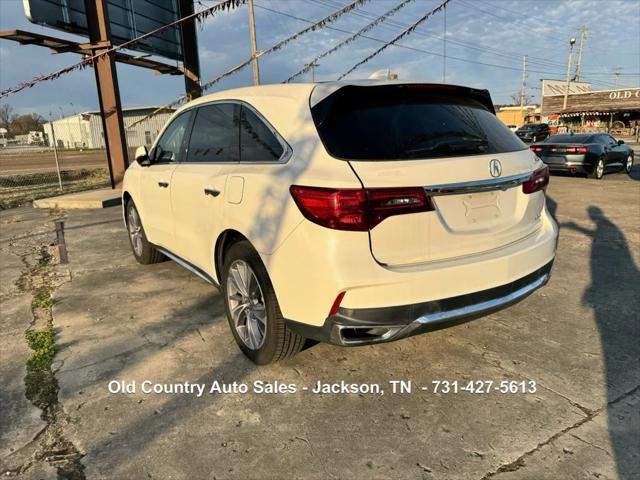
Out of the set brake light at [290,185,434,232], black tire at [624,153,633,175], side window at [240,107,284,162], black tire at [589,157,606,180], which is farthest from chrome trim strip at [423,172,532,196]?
black tire at [624,153,633,175]

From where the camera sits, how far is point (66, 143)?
6812 cm

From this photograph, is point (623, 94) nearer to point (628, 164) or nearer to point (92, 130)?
point (628, 164)

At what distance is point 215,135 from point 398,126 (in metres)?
1.57

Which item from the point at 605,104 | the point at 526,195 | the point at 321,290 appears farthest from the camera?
the point at 605,104

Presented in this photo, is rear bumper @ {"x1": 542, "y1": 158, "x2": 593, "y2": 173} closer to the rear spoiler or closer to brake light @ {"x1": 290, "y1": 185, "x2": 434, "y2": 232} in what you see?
the rear spoiler

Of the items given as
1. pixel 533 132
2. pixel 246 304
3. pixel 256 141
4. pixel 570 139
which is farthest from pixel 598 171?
pixel 533 132

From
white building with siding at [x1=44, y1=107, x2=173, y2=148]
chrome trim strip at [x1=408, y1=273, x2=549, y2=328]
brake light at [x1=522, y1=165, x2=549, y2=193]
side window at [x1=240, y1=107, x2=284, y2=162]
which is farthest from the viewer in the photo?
white building with siding at [x1=44, y1=107, x2=173, y2=148]

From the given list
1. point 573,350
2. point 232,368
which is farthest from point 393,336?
point 573,350

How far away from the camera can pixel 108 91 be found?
10508 mm

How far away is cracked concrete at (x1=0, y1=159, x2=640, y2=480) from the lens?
2207 mm

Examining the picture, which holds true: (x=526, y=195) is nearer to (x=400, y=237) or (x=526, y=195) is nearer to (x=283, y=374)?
(x=400, y=237)

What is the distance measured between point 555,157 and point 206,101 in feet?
39.8

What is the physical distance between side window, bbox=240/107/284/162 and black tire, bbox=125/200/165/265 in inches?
87.4

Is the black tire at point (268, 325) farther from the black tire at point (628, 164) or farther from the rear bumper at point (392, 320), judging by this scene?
the black tire at point (628, 164)
